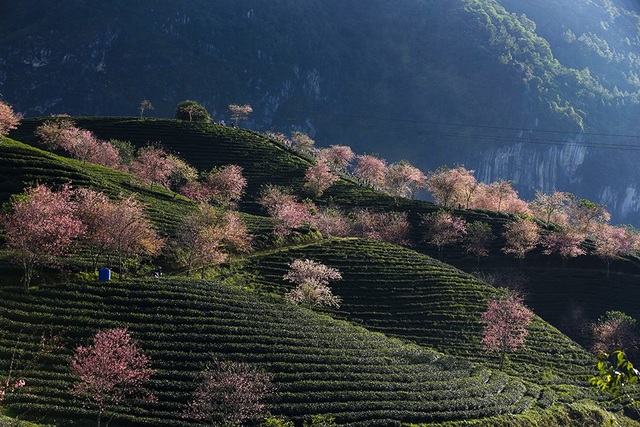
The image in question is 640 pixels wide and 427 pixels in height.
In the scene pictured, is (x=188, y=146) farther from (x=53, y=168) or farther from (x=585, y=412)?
(x=585, y=412)

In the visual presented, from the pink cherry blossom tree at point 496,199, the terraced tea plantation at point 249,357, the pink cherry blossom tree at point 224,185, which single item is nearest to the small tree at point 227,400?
the terraced tea plantation at point 249,357

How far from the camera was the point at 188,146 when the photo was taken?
120188 mm

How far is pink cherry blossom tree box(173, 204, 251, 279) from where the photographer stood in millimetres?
59812

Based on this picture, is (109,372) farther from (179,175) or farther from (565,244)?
(565,244)

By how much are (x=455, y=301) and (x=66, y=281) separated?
39.4 meters

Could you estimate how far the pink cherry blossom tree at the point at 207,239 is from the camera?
59.8 m

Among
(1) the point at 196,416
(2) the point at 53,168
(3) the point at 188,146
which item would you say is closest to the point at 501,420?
(1) the point at 196,416

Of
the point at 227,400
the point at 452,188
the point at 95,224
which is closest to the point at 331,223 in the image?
the point at 452,188

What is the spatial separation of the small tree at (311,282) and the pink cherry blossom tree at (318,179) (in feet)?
130

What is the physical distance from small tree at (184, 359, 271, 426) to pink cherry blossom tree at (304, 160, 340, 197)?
231ft

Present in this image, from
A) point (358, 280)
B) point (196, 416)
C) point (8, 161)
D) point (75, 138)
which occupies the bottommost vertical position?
point (196, 416)

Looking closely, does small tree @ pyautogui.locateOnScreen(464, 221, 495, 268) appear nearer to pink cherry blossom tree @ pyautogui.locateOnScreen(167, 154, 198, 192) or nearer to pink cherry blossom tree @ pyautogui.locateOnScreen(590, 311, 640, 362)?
pink cherry blossom tree @ pyautogui.locateOnScreen(590, 311, 640, 362)

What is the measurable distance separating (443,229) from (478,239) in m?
5.95

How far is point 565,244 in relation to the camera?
302 ft
